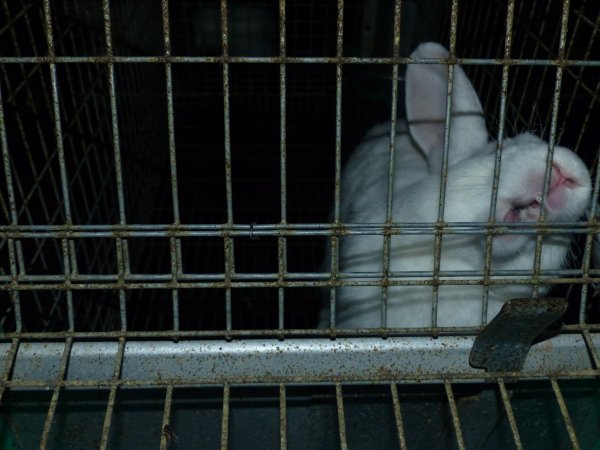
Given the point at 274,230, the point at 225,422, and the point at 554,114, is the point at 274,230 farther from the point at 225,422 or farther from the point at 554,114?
the point at 554,114

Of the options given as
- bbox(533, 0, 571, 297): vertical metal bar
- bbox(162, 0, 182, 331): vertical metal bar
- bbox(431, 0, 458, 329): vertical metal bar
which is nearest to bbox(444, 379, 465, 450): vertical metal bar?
bbox(431, 0, 458, 329): vertical metal bar

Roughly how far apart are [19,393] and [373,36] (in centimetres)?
207

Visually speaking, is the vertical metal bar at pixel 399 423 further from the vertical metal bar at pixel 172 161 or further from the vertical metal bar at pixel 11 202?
the vertical metal bar at pixel 11 202

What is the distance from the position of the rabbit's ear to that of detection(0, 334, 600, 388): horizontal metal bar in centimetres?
58

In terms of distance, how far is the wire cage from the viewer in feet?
3.57

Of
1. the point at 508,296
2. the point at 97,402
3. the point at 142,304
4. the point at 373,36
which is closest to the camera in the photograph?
the point at 97,402

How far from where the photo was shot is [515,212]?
1275mm

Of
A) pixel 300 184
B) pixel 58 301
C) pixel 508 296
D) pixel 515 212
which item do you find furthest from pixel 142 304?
pixel 515 212

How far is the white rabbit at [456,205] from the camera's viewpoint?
1262mm

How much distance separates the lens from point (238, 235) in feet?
3.57

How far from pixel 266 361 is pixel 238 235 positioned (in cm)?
23

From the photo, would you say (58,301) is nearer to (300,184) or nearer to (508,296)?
(508,296)

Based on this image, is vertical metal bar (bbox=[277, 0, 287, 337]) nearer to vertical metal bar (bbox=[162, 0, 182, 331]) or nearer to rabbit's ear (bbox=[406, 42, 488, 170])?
vertical metal bar (bbox=[162, 0, 182, 331])

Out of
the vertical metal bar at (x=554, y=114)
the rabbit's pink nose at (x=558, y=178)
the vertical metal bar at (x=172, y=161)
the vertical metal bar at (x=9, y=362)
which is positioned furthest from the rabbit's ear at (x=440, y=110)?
the vertical metal bar at (x=9, y=362)
